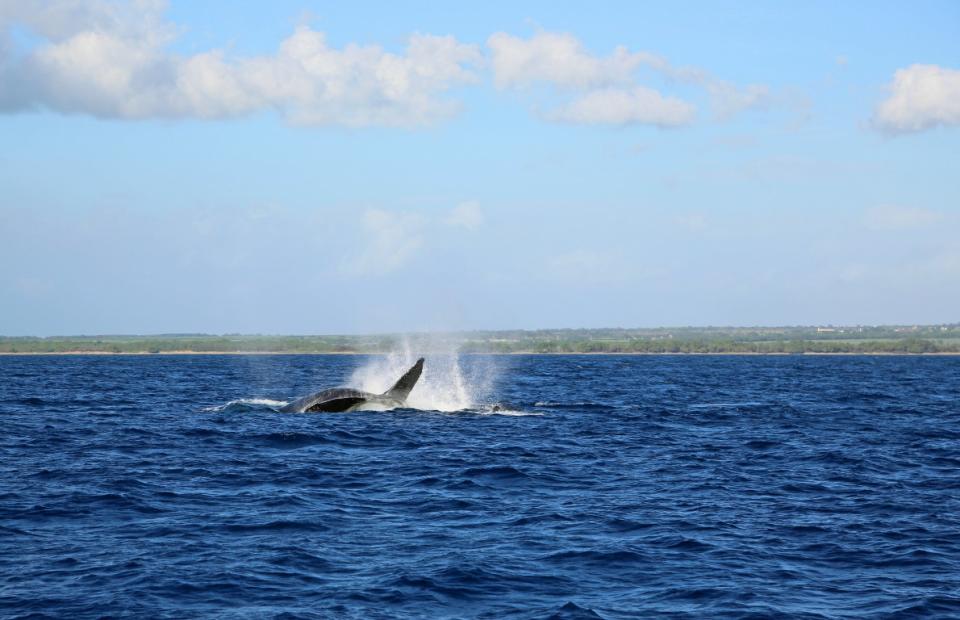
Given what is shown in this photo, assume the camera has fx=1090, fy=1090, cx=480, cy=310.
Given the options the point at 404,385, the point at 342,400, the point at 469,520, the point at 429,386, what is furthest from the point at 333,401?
the point at 469,520

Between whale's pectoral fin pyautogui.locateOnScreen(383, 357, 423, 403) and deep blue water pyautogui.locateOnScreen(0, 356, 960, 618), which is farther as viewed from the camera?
whale's pectoral fin pyautogui.locateOnScreen(383, 357, 423, 403)

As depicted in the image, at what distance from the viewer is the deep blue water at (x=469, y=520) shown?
574 inches

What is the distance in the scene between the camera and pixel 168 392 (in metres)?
61.0

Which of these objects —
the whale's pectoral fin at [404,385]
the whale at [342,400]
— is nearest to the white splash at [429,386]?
the whale's pectoral fin at [404,385]

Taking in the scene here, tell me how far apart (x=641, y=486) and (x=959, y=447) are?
14.6 meters

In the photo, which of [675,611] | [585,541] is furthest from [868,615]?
[585,541]

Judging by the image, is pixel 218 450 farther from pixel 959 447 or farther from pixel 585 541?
pixel 959 447

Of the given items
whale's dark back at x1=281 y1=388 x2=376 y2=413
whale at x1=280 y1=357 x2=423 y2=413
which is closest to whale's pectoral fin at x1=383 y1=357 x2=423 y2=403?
whale at x1=280 y1=357 x2=423 y2=413

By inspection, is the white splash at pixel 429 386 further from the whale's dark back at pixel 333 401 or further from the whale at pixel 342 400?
the whale's dark back at pixel 333 401

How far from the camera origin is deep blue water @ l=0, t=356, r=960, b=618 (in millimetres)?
14586

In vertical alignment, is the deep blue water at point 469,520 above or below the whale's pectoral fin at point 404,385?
below

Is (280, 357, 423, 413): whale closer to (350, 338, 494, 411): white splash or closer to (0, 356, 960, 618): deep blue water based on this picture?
(0, 356, 960, 618): deep blue water

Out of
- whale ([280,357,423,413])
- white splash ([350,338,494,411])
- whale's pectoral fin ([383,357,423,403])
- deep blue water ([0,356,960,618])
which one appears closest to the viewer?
deep blue water ([0,356,960,618])

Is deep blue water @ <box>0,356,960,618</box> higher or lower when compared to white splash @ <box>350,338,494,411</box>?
lower
